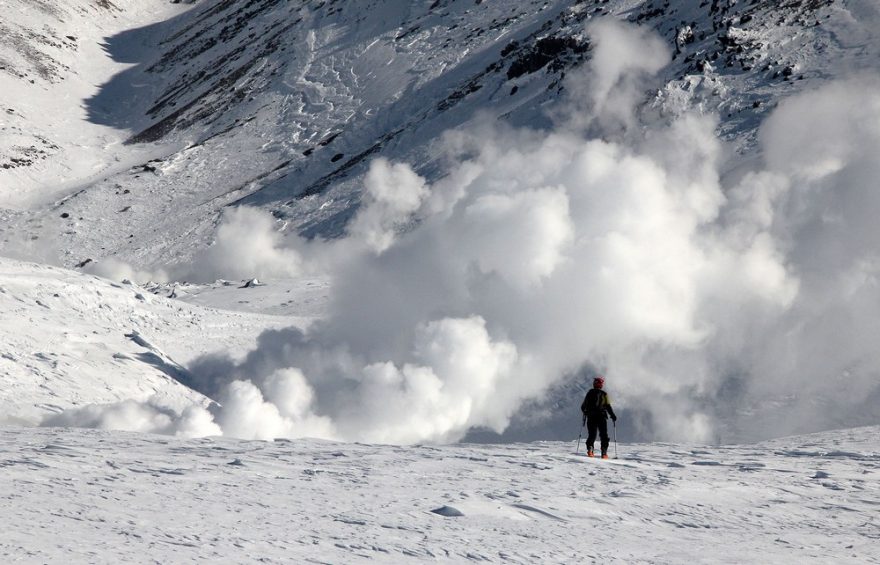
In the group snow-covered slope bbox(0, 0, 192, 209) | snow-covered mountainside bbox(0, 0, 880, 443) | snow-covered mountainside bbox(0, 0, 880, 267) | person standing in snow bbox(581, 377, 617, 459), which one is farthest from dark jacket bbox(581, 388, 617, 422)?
snow-covered slope bbox(0, 0, 192, 209)

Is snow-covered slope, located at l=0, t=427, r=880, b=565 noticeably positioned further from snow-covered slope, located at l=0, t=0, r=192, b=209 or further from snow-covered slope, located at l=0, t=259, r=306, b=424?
snow-covered slope, located at l=0, t=0, r=192, b=209

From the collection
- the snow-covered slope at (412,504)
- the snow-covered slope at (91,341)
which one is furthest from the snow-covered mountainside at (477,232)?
the snow-covered slope at (412,504)

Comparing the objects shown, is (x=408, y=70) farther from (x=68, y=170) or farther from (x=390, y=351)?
(x=390, y=351)

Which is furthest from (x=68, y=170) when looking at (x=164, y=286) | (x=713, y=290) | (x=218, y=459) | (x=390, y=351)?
(x=218, y=459)

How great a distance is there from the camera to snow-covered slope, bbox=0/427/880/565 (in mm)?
8797

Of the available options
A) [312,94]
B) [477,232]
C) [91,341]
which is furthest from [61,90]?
[91,341]

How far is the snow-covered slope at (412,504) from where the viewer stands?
8.80 metres

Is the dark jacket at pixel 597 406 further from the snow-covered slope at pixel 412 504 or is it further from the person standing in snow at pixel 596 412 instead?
the snow-covered slope at pixel 412 504

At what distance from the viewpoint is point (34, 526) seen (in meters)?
8.52

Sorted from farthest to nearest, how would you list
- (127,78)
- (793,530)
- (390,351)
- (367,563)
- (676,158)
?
(127,78)
(676,158)
(390,351)
(793,530)
(367,563)

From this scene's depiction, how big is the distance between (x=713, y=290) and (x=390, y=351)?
1266 cm

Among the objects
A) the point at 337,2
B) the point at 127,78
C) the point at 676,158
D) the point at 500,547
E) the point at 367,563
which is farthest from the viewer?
the point at 127,78

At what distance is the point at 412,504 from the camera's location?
11.1 m

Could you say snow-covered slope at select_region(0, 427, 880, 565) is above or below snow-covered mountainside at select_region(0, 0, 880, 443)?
below
